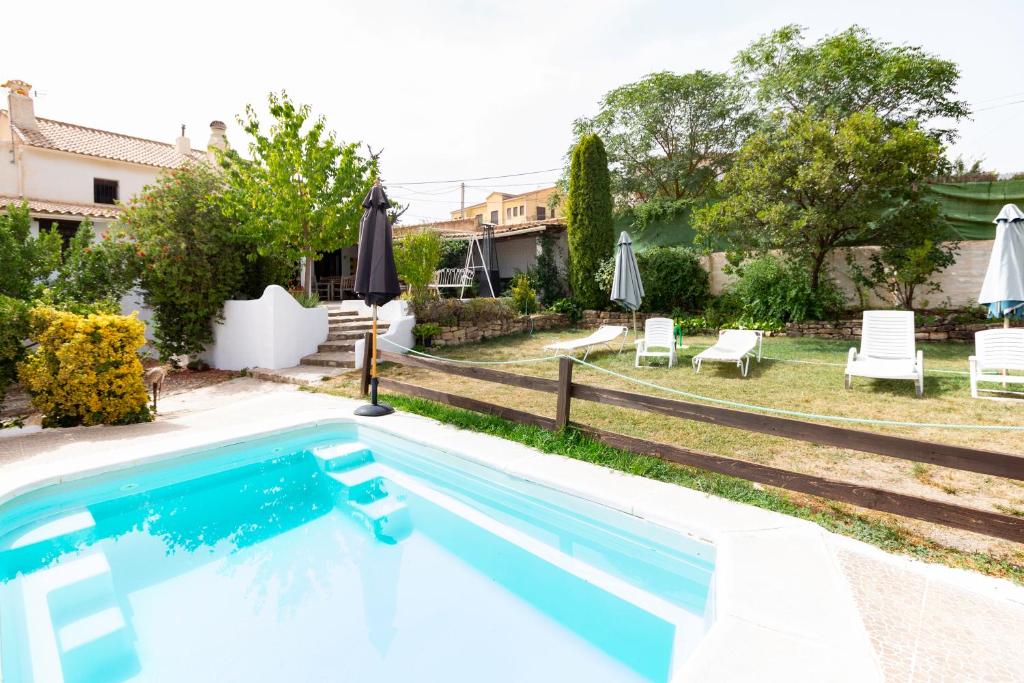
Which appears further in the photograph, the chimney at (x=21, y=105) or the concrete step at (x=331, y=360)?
the chimney at (x=21, y=105)

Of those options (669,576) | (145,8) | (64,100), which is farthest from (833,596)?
(64,100)

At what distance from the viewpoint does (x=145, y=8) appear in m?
7.64

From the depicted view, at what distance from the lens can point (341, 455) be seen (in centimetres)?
608

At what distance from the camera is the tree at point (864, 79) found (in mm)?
16312

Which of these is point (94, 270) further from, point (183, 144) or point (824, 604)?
point (183, 144)

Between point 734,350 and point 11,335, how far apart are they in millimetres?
11029

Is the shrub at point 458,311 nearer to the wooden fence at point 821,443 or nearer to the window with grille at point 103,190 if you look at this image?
the wooden fence at point 821,443

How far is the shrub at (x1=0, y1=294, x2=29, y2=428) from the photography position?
6.47 metres

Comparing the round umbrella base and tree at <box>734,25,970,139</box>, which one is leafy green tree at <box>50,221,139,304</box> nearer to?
the round umbrella base

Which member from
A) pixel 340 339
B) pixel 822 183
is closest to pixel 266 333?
pixel 340 339

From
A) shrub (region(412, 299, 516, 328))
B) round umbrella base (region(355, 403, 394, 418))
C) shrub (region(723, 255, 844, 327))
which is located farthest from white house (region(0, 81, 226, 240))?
shrub (region(723, 255, 844, 327))

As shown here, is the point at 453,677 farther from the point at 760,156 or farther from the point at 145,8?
the point at 760,156

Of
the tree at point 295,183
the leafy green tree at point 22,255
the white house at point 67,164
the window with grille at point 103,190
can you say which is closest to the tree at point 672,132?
the tree at point 295,183

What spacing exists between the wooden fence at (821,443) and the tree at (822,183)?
878 centimetres
